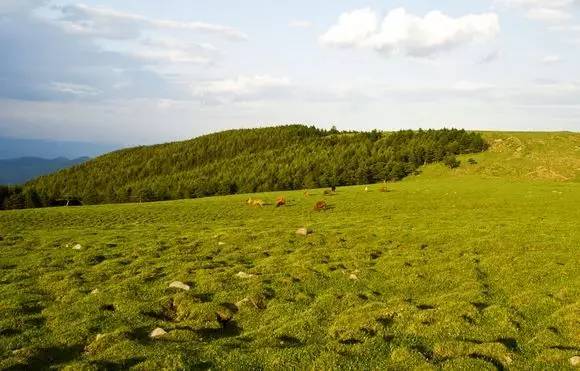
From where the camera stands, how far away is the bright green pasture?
14719 mm

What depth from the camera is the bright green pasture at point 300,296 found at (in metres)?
14.7

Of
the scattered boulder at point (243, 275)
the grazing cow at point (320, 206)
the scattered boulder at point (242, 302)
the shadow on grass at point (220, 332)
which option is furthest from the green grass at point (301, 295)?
the grazing cow at point (320, 206)

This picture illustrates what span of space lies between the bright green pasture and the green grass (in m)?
0.08

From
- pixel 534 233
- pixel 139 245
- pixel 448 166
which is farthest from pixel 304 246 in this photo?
pixel 448 166

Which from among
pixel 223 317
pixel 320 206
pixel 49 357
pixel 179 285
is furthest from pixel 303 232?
pixel 49 357

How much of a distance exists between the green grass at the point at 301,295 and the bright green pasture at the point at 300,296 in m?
0.08

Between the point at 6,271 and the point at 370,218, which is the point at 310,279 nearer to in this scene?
the point at 6,271

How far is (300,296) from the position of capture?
21.1 metres

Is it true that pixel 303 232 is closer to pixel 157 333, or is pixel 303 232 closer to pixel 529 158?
pixel 157 333

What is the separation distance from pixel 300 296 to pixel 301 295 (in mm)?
121

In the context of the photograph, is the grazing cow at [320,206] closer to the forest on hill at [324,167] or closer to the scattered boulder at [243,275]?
the scattered boulder at [243,275]

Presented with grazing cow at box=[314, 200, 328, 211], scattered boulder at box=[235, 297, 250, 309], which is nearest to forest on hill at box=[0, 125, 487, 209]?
grazing cow at box=[314, 200, 328, 211]

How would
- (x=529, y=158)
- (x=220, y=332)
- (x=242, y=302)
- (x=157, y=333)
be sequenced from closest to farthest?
(x=157, y=333) → (x=220, y=332) → (x=242, y=302) → (x=529, y=158)

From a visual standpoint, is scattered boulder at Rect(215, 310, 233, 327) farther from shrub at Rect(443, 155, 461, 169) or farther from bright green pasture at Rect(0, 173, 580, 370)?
shrub at Rect(443, 155, 461, 169)
